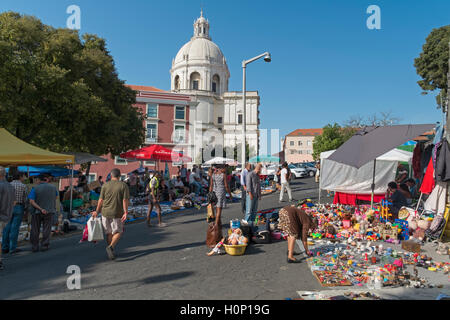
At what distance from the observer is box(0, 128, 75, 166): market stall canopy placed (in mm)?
8516

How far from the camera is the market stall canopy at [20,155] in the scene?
852 centimetres

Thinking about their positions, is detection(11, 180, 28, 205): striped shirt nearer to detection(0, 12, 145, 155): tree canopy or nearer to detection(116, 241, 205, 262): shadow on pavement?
detection(116, 241, 205, 262): shadow on pavement

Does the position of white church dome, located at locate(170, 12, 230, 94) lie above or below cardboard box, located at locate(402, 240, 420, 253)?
above

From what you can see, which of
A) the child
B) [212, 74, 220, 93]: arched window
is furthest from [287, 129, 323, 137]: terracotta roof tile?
the child

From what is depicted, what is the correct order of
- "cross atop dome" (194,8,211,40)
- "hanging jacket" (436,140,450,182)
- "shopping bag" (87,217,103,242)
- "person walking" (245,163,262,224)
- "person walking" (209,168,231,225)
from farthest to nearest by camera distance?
1. "cross atop dome" (194,8,211,40)
2. "person walking" (245,163,262,224)
3. "person walking" (209,168,231,225)
4. "hanging jacket" (436,140,450,182)
5. "shopping bag" (87,217,103,242)

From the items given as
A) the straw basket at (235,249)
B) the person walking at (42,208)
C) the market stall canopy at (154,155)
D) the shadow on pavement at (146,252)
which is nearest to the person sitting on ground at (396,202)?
the straw basket at (235,249)

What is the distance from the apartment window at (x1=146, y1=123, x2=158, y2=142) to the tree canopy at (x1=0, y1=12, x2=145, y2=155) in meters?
28.8

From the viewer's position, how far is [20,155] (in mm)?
8680

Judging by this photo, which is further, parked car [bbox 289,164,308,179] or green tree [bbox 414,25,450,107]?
parked car [bbox 289,164,308,179]

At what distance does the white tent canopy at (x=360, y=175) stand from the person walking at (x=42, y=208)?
10.2m

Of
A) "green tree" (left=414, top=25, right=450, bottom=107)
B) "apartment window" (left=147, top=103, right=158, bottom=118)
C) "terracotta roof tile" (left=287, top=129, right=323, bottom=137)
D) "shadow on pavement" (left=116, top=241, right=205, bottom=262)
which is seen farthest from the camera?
"terracotta roof tile" (left=287, top=129, right=323, bottom=137)

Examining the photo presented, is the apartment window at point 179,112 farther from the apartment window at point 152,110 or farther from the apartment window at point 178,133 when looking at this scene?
the apartment window at point 152,110
